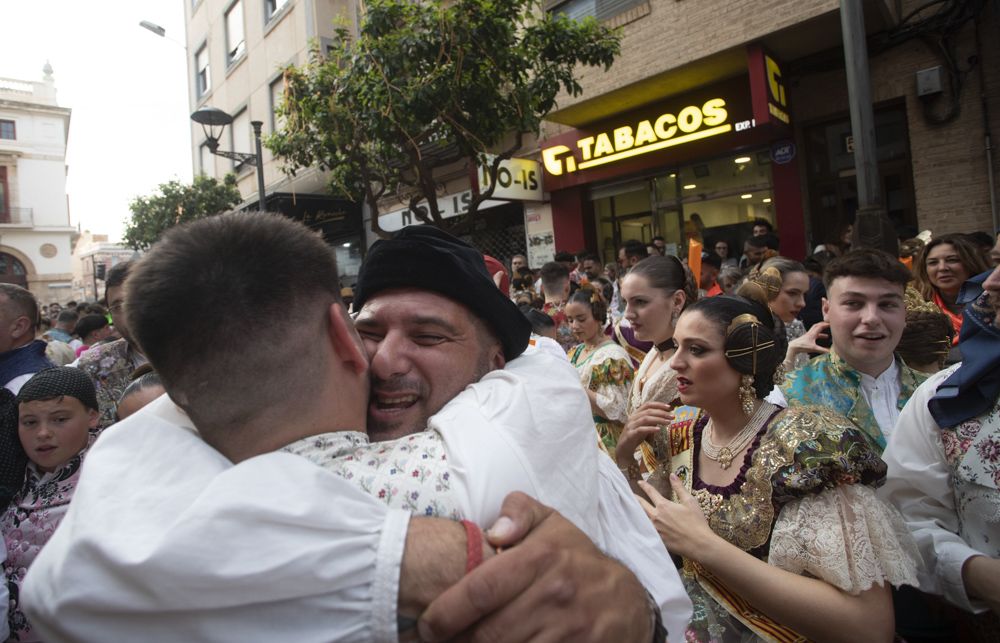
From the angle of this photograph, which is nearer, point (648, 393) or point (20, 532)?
point (20, 532)

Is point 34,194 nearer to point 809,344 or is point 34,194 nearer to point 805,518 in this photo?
point 809,344

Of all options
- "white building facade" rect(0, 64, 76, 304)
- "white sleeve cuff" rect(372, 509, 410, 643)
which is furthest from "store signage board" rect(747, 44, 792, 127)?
"white building facade" rect(0, 64, 76, 304)

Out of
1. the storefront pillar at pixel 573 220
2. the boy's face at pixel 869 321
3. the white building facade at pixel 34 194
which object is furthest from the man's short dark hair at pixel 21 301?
the white building facade at pixel 34 194

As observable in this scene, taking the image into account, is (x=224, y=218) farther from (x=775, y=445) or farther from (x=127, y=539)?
(x=775, y=445)

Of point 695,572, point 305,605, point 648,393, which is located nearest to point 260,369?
point 305,605

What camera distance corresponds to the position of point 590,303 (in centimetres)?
468

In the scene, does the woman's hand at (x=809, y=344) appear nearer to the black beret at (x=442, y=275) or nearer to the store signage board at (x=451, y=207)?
the black beret at (x=442, y=275)

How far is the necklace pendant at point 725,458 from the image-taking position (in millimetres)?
2105

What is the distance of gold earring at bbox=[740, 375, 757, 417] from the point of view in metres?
2.20

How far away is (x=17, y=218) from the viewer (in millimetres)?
38094

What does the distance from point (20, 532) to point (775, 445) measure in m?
3.00

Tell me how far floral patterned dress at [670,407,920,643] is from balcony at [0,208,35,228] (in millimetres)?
49140

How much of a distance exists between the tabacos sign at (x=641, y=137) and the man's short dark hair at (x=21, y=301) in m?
9.74

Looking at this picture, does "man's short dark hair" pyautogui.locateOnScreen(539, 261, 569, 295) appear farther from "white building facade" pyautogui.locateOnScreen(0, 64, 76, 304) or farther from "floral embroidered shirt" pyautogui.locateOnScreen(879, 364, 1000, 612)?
"white building facade" pyautogui.locateOnScreen(0, 64, 76, 304)
